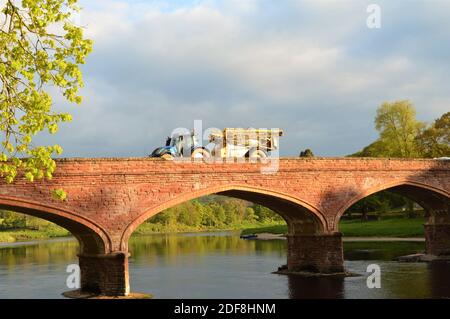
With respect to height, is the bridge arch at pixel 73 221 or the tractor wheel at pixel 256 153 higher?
the tractor wheel at pixel 256 153

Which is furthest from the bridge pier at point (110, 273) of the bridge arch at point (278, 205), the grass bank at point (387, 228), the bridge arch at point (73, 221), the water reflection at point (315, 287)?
the grass bank at point (387, 228)

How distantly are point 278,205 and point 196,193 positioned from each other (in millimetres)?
5199

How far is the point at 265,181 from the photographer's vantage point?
78.6 feet

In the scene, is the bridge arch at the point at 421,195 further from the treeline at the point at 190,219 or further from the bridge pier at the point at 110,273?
the treeline at the point at 190,219

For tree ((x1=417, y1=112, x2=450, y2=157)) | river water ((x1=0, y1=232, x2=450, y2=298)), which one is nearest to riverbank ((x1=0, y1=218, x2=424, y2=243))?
tree ((x1=417, y1=112, x2=450, y2=157))

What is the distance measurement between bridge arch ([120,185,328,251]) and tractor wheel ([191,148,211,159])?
Result: 4.50ft

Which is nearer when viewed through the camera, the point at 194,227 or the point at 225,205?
the point at 194,227

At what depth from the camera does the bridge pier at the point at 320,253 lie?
25375 millimetres

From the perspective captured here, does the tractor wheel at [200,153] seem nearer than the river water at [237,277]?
No

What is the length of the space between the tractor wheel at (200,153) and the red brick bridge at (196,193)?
2.09 feet
